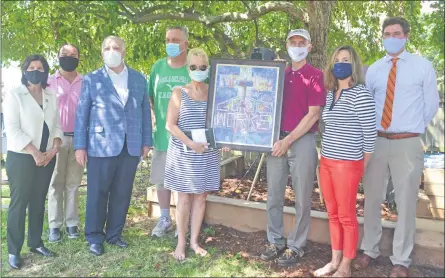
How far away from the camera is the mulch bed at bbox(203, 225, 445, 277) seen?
3.46 meters

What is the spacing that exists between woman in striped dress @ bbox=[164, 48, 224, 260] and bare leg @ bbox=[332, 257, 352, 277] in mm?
1285

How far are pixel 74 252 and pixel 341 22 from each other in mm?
7610

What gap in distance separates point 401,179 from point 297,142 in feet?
3.00

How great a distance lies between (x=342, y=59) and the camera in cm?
325

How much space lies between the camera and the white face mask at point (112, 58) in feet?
13.1

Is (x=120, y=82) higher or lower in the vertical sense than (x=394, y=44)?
lower

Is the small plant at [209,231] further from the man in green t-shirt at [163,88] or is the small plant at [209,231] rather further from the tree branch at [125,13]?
the tree branch at [125,13]

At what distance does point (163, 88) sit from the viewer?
447 centimetres

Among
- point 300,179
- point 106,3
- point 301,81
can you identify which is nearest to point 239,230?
point 300,179

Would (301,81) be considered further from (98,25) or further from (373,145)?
(98,25)

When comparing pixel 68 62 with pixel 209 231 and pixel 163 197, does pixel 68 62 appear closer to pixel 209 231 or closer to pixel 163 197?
pixel 163 197

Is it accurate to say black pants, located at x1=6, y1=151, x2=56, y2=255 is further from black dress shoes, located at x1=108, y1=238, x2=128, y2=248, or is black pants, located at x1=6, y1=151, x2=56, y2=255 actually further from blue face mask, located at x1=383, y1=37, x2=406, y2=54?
blue face mask, located at x1=383, y1=37, x2=406, y2=54

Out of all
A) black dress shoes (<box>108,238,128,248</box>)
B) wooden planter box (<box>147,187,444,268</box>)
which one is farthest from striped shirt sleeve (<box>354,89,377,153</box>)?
black dress shoes (<box>108,238,128,248</box>)

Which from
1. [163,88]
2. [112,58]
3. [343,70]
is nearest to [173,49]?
[163,88]
